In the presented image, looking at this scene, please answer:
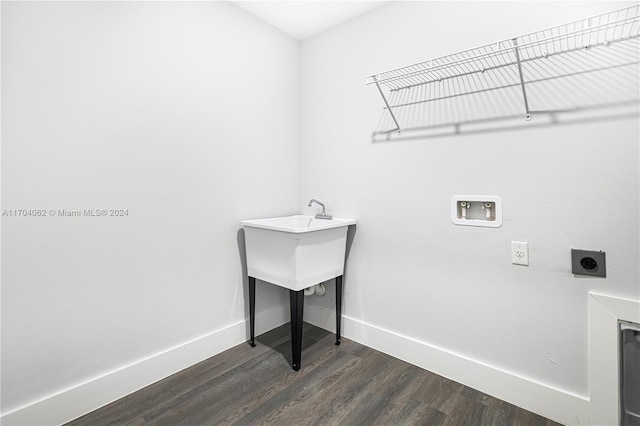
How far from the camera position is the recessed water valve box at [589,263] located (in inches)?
52.0

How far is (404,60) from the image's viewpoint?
1.89 m

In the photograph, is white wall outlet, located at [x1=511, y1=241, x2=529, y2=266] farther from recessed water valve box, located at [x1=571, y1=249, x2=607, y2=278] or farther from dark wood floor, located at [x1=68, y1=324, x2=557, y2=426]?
dark wood floor, located at [x1=68, y1=324, x2=557, y2=426]

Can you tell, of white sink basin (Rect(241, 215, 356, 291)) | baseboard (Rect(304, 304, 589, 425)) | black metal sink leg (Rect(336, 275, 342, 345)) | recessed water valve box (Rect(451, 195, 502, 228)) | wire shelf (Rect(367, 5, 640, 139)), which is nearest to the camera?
wire shelf (Rect(367, 5, 640, 139))

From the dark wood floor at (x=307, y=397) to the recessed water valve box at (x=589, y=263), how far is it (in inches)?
27.7

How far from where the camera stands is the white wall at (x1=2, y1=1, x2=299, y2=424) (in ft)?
4.27

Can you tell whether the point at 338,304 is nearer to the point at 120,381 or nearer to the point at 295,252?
the point at 295,252

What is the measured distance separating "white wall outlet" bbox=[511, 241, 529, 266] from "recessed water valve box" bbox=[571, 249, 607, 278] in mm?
170

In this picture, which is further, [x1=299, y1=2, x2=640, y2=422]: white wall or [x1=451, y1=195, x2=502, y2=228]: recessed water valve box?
[x1=451, y1=195, x2=502, y2=228]: recessed water valve box

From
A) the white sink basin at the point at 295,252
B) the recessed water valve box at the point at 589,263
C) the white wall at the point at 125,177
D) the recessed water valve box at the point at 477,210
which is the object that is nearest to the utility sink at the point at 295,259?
the white sink basin at the point at 295,252

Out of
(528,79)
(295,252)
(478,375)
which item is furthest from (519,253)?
(295,252)

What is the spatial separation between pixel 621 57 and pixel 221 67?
197 cm

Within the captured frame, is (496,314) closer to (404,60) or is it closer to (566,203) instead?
(566,203)

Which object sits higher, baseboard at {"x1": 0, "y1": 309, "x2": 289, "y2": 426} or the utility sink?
the utility sink

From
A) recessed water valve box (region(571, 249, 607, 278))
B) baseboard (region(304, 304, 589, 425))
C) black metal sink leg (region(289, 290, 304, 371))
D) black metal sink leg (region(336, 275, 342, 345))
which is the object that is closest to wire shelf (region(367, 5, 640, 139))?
recessed water valve box (region(571, 249, 607, 278))
